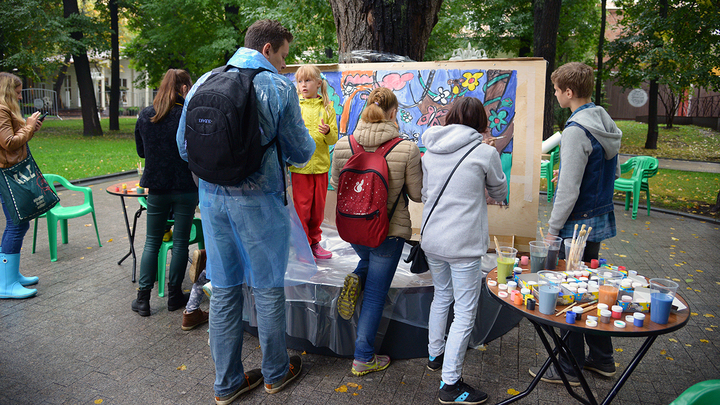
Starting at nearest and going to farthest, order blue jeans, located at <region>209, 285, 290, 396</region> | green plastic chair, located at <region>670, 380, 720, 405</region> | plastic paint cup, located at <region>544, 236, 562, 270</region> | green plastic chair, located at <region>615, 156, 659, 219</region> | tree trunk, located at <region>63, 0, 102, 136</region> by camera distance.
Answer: green plastic chair, located at <region>670, 380, 720, 405</region>, plastic paint cup, located at <region>544, 236, 562, 270</region>, blue jeans, located at <region>209, 285, 290, 396</region>, green plastic chair, located at <region>615, 156, 659, 219</region>, tree trunk, located at <region>63, 0, 102, 136</region>

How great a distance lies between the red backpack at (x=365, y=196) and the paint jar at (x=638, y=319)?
4.12 feet

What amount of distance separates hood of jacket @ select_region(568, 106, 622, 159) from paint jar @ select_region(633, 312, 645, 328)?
1.09 m

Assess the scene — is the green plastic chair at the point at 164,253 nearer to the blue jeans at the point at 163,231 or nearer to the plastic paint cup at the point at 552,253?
the blue jeans at the point at 163,231

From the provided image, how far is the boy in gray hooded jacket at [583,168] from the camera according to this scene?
2670 millimetres

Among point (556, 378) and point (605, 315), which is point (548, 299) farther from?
point (556, 378)

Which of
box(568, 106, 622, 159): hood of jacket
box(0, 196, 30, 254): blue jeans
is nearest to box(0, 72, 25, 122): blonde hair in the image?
box(0, 196, 30, 254): blue jeans

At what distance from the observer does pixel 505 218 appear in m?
3.80

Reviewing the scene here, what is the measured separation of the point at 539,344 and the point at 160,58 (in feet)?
59.1

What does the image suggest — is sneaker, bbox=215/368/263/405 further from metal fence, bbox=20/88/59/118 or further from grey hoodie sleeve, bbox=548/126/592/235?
metal fence, bbox=20/88/59/118

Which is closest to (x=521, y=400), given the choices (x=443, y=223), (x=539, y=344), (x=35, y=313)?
(x=539, y=344)

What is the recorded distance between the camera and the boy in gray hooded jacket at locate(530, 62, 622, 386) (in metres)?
2.67

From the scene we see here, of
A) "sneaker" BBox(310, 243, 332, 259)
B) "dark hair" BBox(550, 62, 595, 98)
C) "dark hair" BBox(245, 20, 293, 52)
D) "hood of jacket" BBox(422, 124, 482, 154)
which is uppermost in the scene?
"dark hair" BBox(245, 20, 293, 52)

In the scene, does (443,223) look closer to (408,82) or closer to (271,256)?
(271,256)

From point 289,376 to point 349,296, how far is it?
587 millimetres
